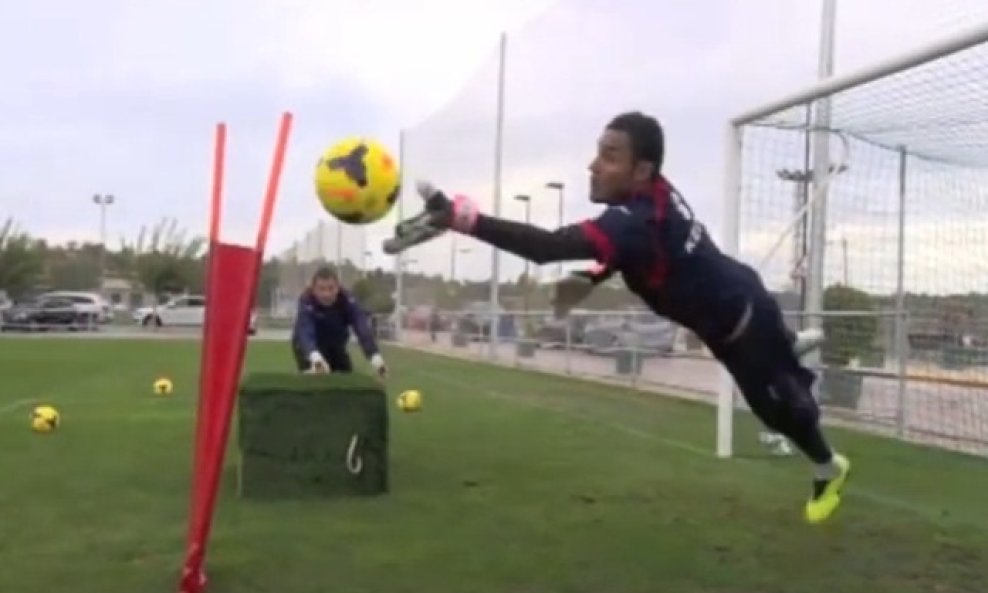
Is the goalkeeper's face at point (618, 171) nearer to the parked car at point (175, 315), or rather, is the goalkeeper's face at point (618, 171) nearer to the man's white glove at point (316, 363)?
the man's white glove at point (316, 363)

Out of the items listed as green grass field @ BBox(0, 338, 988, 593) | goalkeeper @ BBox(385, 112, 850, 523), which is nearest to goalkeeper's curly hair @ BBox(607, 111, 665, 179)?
goalkeeper @ BBox(385, 112, 850, 523)

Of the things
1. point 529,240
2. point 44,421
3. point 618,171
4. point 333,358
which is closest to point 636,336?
point 333,358

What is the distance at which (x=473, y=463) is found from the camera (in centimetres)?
1129

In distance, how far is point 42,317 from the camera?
55.6 m

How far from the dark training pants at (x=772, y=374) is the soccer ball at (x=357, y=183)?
341 cm

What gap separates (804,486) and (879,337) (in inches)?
232

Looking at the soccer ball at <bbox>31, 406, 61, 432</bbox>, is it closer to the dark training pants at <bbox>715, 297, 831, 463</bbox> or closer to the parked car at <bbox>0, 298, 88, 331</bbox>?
the dark training pants at <bbox>715, 297, 831, 463</bbox>

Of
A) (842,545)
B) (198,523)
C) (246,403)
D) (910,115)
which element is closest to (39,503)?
(246,403)

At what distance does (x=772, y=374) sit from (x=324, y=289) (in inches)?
227

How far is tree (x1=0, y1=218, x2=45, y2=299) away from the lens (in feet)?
251

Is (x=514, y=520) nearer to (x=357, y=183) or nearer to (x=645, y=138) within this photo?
(x=357, y=183)

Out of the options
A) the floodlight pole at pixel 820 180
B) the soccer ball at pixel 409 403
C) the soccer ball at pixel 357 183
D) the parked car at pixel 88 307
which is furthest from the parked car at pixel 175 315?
the soccer ball at pixel 357 183

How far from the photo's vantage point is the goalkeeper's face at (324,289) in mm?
11547

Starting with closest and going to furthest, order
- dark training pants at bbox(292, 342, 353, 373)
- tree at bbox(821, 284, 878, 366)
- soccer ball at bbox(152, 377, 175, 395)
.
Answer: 1. dark training pants at bbox(292, 342, 353, 373)
2. tree at bbox(821, 284, 878, 366)
3. soccer ball at bbox(152, 377, 175, 395)
